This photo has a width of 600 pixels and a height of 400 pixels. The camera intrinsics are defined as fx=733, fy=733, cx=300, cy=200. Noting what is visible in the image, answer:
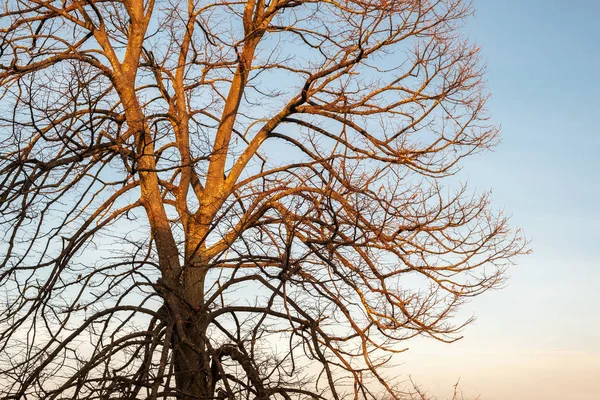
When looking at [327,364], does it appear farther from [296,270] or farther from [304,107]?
[304,107]

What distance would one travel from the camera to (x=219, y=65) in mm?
10422

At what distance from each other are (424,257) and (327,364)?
2.90 metres

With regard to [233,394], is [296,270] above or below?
above

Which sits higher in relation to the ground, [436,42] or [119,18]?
[119,18]

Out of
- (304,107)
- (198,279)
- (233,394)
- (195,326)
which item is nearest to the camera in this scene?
(233,394)

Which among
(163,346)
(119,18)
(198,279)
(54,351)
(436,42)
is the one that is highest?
(119,18)

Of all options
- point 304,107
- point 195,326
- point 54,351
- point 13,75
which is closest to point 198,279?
point 195,326

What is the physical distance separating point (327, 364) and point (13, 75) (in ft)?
17.6

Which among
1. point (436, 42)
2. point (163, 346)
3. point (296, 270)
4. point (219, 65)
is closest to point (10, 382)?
point (163, 346)

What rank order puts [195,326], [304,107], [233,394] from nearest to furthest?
[233,394]
[195,326]
[304,107]

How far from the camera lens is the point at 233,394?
7.21 meters

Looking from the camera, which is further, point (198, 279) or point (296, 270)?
point (198, 279)

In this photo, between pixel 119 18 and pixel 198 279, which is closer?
pixel 198 279

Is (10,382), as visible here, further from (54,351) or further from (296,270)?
(296,270)
